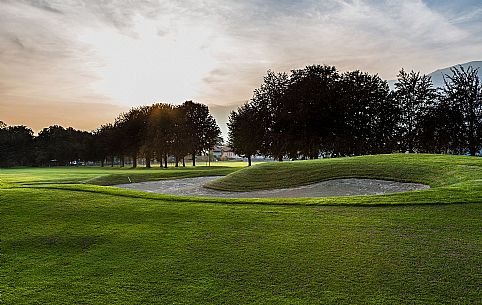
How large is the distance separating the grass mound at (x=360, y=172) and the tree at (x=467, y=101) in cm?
2314

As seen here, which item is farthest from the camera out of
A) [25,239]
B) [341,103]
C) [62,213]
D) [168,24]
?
[341,103]

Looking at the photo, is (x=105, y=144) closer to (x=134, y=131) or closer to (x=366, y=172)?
(x=134, y=131)

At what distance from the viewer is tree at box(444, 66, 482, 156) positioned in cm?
4297

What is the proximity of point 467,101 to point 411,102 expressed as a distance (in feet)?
19.9

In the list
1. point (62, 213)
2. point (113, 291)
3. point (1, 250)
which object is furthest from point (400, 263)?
point (62, 213)

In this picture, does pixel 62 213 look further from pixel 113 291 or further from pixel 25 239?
pixel 113 291

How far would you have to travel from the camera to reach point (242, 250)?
632cm

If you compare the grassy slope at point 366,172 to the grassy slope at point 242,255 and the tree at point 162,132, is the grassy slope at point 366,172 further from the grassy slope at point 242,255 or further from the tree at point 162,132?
the tree at point 162,132

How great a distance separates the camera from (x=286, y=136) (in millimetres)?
48438

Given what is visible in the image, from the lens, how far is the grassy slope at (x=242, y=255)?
15.2ft

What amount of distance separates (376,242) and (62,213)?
744 cm

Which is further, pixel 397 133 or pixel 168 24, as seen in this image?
pixel 397 133

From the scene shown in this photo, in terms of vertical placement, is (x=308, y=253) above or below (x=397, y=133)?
below

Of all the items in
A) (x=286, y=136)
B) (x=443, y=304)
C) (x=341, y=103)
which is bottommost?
(x=443, y=304)
